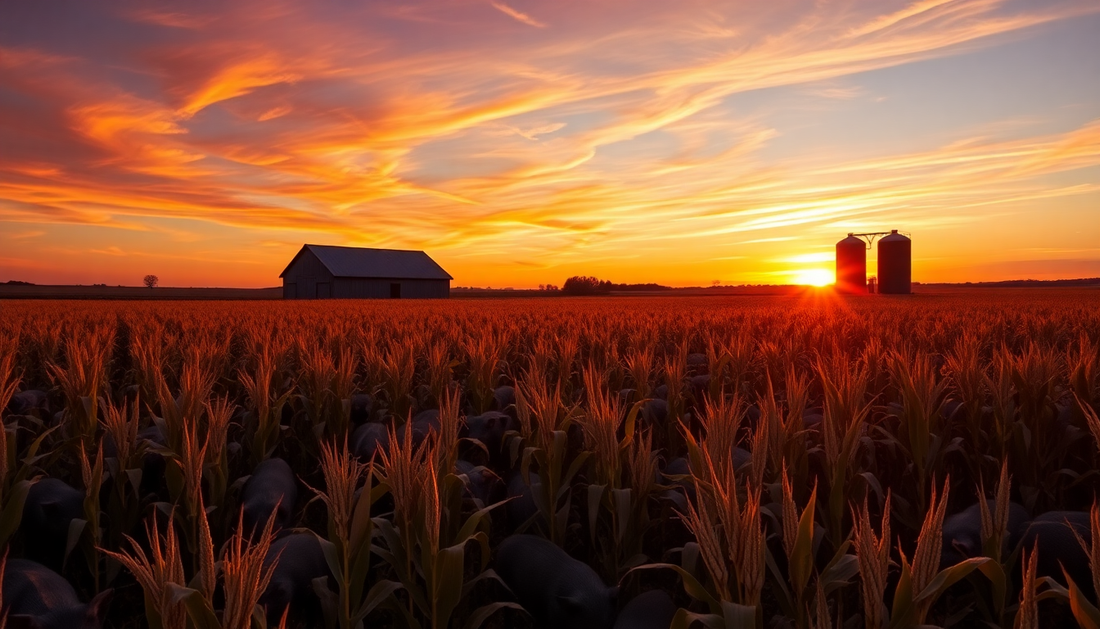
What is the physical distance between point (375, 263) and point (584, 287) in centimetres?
4119

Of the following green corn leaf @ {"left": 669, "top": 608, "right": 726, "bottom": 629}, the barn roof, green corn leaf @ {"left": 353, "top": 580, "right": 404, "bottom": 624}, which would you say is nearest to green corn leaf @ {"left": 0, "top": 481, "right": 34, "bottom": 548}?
green corn leaf @ {"left": 353, "top": 580, "right": 404, "bottom": 624}

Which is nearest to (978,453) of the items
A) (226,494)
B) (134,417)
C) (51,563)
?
(226,494)

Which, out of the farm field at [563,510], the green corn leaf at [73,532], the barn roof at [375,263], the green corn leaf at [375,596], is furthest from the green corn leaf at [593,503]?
the barn roof at [375,263]

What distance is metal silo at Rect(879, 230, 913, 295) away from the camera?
60062 mm

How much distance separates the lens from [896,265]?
197 ft

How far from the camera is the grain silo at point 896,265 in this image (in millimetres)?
60062

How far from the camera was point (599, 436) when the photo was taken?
12.0ft

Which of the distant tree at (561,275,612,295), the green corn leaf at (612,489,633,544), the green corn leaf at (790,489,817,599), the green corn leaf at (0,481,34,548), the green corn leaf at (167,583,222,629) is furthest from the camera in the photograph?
the distant tree at (561,275,612,295)

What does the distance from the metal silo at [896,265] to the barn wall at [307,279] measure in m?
52.8

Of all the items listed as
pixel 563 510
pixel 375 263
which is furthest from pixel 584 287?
pixel 563 510

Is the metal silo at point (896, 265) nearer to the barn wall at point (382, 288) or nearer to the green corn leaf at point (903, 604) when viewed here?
the barn wall at point (382, 288)

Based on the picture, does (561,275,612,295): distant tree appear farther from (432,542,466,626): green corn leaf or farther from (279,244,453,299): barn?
(432,542,466,626): green corn leaf

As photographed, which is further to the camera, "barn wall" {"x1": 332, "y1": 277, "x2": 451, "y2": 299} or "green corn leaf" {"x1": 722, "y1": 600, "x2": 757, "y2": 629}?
"barn wall" {"x1": 332, "y1": 277, "x2": 451, "y2": 299}

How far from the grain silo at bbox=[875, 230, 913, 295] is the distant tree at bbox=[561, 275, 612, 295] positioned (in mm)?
44604
